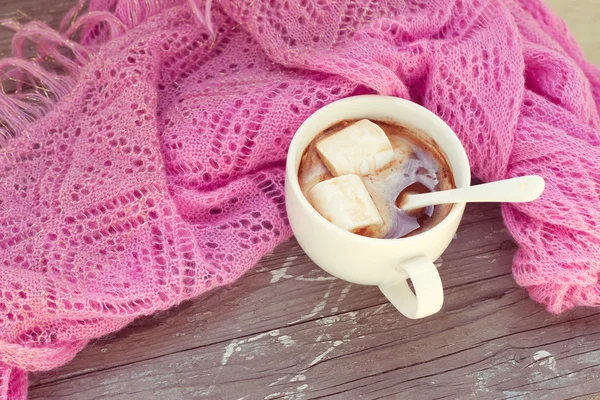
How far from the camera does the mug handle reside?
1.63ft

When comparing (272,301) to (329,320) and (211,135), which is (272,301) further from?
(211,135)

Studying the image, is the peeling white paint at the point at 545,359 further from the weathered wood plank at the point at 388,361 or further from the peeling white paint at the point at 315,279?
the peeling white paint at the point at 315,279

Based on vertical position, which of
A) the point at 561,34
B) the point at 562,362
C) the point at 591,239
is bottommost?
the point at 562,362

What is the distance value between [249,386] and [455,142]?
0.99ft

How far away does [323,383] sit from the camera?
1.90ft

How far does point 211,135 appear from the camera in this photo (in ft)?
2.05

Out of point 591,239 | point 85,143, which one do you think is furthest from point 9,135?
point 591,239

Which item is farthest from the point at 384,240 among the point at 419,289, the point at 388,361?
the point at 388,361

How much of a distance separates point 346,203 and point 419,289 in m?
0.10

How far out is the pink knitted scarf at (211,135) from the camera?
0.57 meters

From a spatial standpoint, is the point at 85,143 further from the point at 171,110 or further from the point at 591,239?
the point at 591,239

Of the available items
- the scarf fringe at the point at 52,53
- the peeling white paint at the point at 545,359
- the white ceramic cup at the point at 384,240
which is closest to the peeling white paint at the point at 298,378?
the white ceramic cup at the point at 384,240

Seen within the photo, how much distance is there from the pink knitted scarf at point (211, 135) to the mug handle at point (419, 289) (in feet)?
0.47

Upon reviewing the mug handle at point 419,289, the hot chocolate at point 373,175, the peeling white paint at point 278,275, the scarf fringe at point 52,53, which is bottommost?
the peeling white paint at point 278,275
